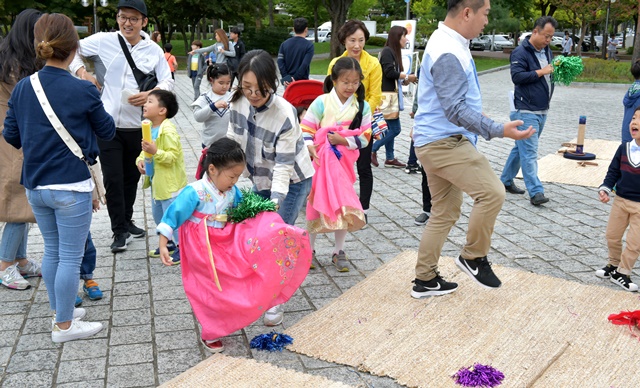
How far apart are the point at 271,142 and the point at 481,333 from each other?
71.6 inches

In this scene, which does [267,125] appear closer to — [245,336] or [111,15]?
[245,336]

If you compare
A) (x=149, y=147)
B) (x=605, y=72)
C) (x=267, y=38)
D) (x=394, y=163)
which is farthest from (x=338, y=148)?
(x=267, y=38)

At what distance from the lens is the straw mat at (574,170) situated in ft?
28.4

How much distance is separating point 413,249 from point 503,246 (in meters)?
0.85

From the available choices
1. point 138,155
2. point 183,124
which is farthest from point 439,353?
point 183,124

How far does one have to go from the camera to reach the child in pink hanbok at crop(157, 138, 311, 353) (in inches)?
153

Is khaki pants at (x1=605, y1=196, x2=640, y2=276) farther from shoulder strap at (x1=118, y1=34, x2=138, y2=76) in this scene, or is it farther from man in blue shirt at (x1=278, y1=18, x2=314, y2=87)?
man in blue shirt at (x1=278, y1=18, x2=314, y2=87)

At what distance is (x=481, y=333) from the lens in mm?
4203

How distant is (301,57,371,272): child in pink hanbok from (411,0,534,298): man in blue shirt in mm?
796

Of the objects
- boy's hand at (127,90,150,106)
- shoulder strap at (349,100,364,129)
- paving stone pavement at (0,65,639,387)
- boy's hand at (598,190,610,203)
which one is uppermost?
boy's hand at (127,90,150,106)

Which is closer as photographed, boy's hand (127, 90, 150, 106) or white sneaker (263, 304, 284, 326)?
white sneaker (263, 304, 284, 326)

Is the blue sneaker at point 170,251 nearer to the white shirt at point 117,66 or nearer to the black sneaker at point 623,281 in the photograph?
the white shirt at point 117,66

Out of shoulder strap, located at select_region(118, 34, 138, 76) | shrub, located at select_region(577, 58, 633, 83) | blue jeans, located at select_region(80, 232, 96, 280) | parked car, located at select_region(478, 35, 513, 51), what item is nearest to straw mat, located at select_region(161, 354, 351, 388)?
blue jeans, located at select_region(80, 232, 96, 280)

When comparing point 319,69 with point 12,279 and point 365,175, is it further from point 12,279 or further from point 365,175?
point 12,279
